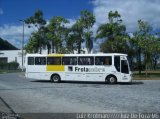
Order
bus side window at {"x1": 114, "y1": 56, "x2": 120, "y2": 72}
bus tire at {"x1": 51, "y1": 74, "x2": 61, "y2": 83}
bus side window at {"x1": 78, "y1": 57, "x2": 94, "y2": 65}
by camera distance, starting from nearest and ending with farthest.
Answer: bus side window at {"x1": 114, "y1": 56, "x2": 120, "y2": 72}, bus side window at {"x1": 78, "y1": 57, "x2": 94, "y2": 65}, bus tire at {"x1": 51, "y1": 74, "x2": 61, "y2": 83}

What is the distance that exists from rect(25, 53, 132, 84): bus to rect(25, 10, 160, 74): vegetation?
1493cm

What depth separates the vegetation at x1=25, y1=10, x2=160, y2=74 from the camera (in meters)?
46.3

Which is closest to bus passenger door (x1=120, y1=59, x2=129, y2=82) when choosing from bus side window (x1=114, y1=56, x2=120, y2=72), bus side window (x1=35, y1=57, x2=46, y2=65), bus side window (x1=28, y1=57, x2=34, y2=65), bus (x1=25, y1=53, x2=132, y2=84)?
bus (x1=25, y1=53, x2=132, y2=84)

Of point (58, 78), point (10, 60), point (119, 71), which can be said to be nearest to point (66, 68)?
point (58, 78)

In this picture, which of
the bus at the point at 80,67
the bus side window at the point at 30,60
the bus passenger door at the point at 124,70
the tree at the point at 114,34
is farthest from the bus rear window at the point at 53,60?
the tree at the point at 114,34

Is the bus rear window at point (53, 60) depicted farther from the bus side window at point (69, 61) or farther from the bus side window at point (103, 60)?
the bus side window at point (103, 60)

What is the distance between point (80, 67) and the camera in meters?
32.3

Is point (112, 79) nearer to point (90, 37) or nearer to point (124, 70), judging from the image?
point (124, 70)

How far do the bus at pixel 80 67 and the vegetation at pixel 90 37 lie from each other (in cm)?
1493

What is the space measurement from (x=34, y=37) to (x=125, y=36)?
14689 mm

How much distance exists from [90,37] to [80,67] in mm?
18079

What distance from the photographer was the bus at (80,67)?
3131 cm

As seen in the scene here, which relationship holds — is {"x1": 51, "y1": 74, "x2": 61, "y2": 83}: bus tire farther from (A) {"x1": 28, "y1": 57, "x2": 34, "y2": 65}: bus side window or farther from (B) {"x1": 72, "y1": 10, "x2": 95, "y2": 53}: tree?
(B) {"x1": 72, "y1": 10, "x2": 95, "y2": 53}: tree

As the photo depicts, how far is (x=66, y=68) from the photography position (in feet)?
108
